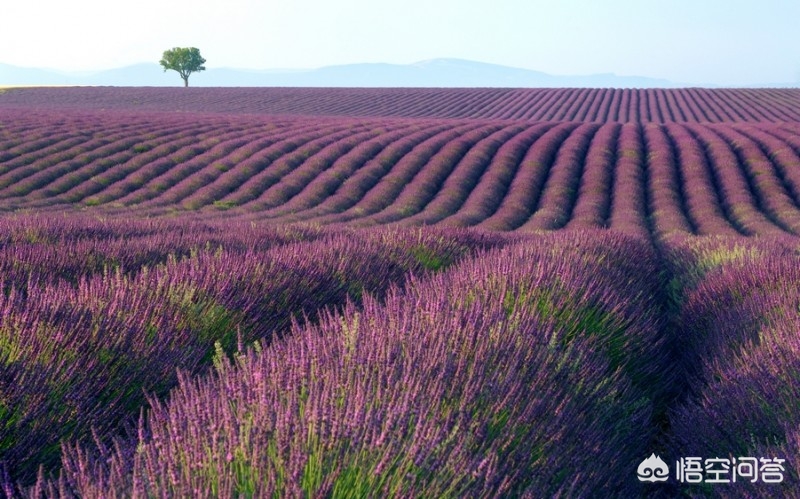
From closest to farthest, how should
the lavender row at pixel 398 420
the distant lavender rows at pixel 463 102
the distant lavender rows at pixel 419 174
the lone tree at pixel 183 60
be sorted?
the lavender row at pixel 398 420 < the distant lavender rows at pixel 419 174 < the distant lavender rows at pixel 463 102 < the lone tree at pixel 183 60

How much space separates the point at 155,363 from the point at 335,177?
20957 mm

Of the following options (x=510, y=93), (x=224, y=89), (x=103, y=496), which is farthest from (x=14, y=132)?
(x=510, y=93)

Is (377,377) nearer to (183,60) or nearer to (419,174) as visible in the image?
(419,174)

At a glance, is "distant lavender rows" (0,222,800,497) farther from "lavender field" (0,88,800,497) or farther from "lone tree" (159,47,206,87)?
"lone tree" (159,47,206,87)

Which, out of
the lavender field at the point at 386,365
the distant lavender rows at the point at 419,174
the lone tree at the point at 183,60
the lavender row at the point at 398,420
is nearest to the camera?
the lavender row at the point at 398,420

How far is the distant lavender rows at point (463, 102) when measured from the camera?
2013 inches

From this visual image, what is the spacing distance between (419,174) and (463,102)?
128 ft

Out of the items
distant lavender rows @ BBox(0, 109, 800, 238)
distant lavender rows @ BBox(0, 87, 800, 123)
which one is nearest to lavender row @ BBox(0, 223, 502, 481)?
distant lavender rows @ BBox(0, 109, 800, 238)

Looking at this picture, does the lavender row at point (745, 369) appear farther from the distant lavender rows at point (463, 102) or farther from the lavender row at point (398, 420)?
the distant lavender rows at point (463, 102)

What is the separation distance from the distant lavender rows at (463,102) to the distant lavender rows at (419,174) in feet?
60.4

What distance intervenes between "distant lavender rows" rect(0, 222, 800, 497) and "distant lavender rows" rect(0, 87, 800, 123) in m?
43.6

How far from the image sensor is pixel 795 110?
5172 cm

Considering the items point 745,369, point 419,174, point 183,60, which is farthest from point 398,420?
point 183,60

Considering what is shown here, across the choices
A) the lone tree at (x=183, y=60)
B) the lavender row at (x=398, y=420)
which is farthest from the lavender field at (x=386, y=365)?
the lone tree at (x=183, y=60)
